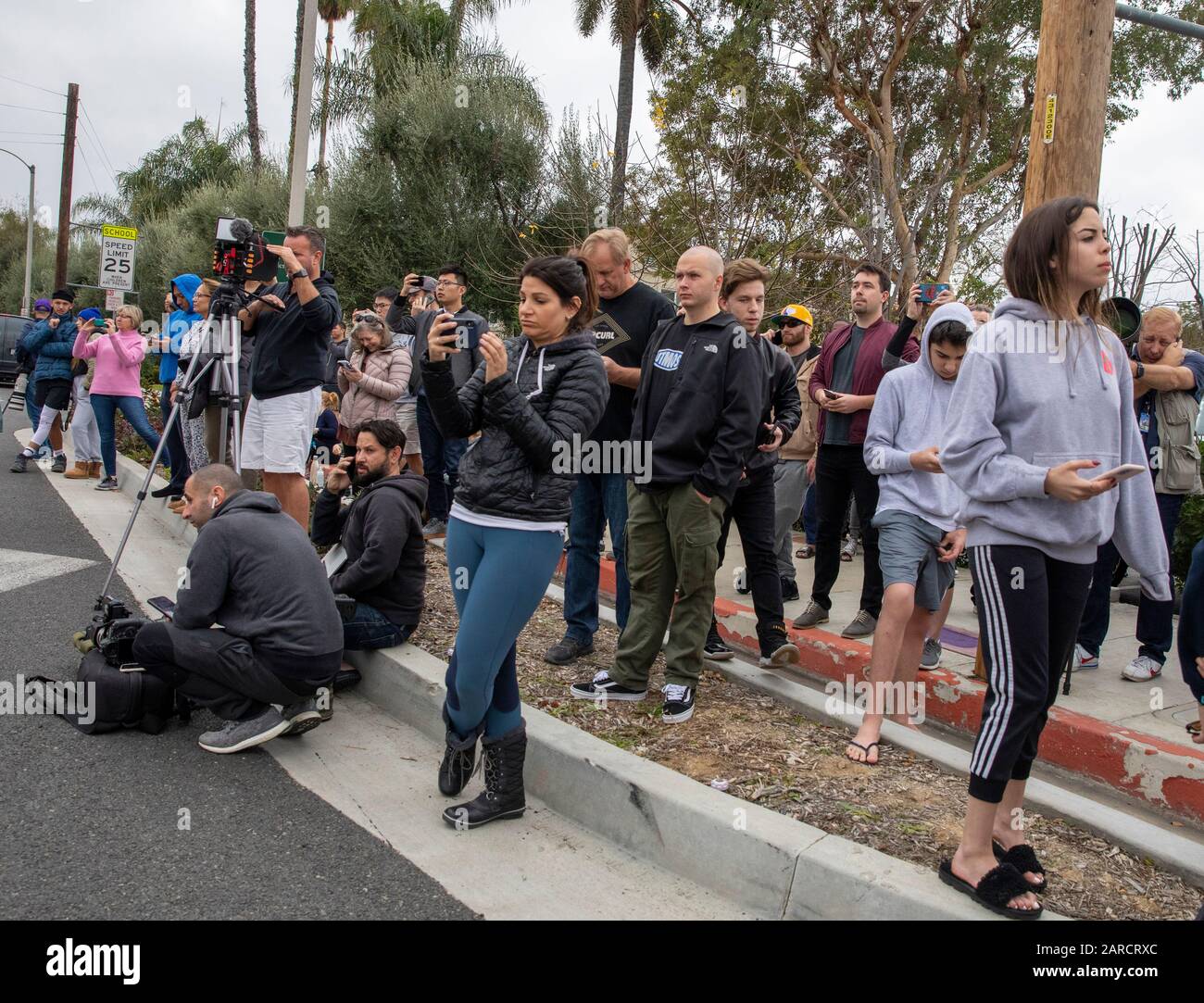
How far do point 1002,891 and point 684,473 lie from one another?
2.07 metres

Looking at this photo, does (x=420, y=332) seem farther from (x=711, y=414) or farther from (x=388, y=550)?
(x=711, y=414)

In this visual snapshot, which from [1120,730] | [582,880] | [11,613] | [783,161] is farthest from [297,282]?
[783,161]

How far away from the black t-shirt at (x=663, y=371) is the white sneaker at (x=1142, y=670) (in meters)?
2.77

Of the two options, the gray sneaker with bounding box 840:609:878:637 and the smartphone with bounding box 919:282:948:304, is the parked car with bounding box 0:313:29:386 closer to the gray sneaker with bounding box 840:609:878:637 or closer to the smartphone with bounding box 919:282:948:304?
the gray sneaker with bounding box 840:609:878:637

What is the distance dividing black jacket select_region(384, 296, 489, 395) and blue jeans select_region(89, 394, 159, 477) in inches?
121

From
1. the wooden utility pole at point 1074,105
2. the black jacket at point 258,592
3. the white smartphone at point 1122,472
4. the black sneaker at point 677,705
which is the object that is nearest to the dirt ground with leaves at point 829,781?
the black sneaker at point 677,705

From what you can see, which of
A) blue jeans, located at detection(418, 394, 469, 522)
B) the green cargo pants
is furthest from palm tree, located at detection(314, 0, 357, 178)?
the green cargo pants

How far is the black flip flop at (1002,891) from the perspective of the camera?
2.72 metres

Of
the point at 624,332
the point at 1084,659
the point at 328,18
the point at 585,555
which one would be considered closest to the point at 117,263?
the point at 624,332

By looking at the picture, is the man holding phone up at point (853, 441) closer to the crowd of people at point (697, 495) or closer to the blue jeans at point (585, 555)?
the crowd of people at point (697, 495)

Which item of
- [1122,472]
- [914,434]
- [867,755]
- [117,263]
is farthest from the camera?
[117,263]

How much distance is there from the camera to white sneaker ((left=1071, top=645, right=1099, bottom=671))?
527 cm

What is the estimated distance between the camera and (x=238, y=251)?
18.9 ft
